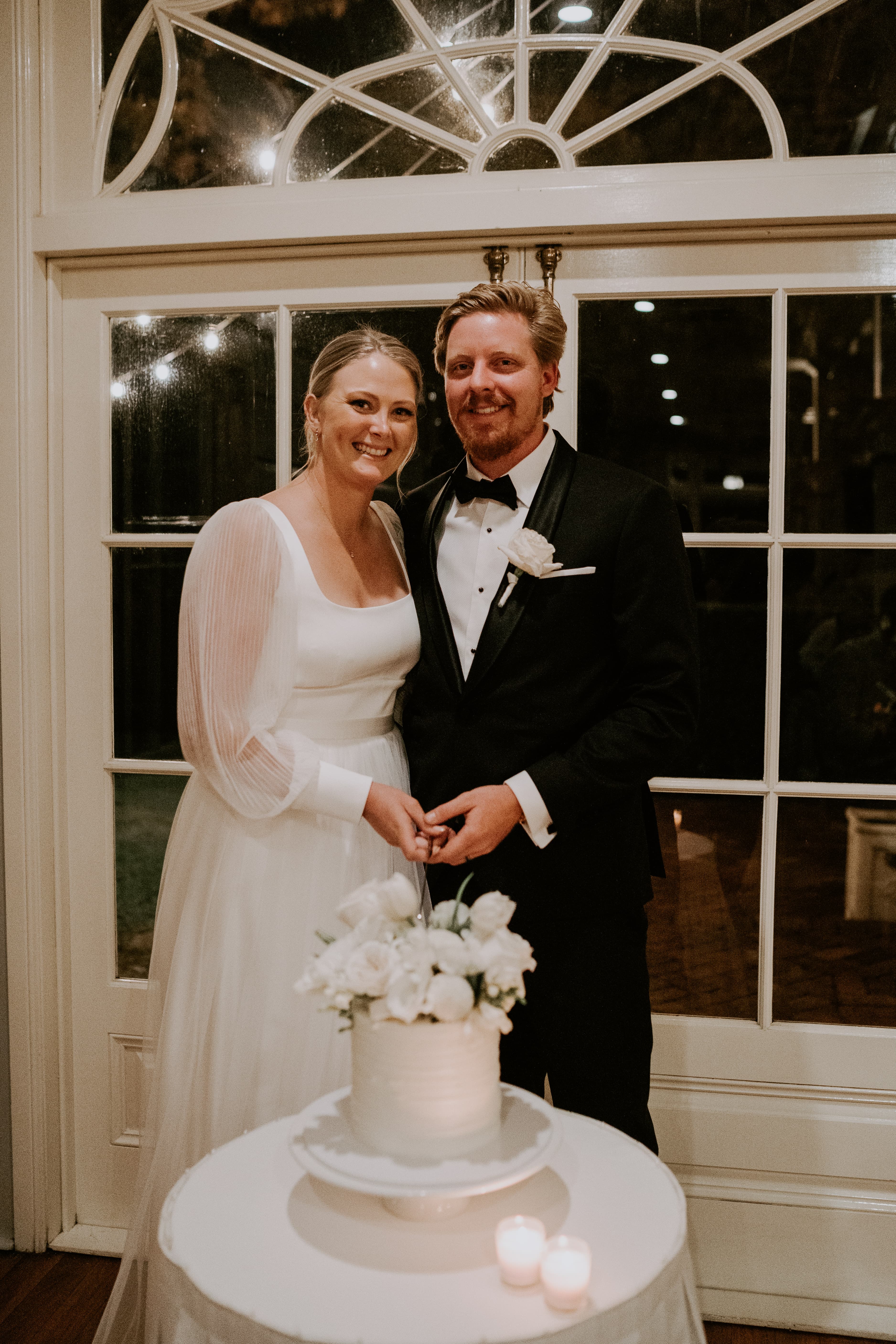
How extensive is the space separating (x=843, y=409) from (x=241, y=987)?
1.57 m

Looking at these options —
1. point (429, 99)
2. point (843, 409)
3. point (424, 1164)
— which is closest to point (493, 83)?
point (429, 99)

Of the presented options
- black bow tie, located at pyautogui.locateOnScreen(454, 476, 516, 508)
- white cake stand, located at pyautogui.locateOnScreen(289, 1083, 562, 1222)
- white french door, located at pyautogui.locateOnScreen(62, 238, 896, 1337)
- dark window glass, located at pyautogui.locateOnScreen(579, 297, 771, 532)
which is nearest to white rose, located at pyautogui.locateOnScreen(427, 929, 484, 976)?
white cake stand, located at pyautogui.locateOnScreen(289, 1083, 562, 1222)

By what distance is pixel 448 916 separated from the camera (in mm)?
1100

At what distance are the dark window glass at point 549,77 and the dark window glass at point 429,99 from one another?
12 centimetres

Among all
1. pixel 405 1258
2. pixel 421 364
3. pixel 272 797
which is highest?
pixel 421 364

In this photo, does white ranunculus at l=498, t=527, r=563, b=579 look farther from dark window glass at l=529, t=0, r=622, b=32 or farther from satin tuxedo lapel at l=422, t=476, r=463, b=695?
dark window glass at l=529, t=0, r=622, b=32

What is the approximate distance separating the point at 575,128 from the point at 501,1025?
1.74m

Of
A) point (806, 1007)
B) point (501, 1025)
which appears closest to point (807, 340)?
point (806, 1007)

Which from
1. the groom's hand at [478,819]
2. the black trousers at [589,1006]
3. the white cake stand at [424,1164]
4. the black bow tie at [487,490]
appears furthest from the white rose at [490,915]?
the black bow tie at [487,490]

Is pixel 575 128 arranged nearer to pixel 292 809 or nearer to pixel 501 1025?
pixel 292 809

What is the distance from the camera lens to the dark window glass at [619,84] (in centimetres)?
197

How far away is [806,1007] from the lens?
2076mm

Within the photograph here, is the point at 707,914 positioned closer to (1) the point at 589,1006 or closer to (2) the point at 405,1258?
(1) the point at 589,1006

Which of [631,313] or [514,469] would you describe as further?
[631,313]
